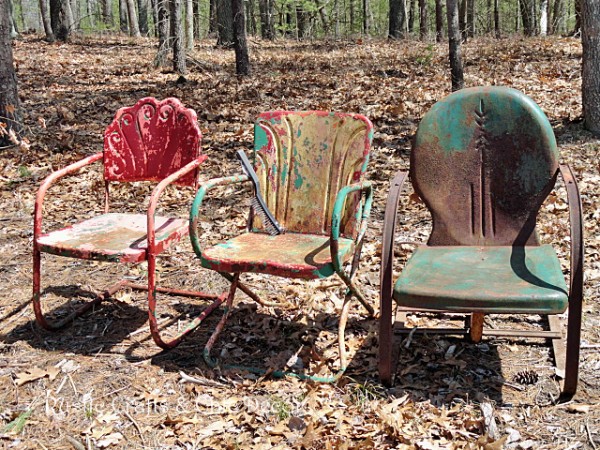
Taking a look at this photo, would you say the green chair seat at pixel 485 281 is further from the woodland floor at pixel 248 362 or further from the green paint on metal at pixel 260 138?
the green paint on metal at pixel 260 138

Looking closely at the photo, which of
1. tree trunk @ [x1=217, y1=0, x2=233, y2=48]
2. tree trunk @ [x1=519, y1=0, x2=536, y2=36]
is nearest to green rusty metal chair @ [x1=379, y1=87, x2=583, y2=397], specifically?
tree trunk @ [x1=217, y1=0, x2=233, y2=48]

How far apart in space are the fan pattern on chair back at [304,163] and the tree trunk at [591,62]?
14.0ft

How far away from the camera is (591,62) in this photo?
688 cm

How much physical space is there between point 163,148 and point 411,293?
198 cm

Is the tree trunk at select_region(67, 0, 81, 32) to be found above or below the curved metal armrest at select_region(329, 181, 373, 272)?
above

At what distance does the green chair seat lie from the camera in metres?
2.79

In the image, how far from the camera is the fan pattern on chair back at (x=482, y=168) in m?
3.54

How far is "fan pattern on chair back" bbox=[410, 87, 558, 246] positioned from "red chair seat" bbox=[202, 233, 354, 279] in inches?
22.8

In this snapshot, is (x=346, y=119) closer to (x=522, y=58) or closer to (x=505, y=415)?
(x=505, y=415)

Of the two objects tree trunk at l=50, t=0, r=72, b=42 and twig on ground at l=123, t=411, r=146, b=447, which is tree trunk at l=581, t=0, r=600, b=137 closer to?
twig on ground at l=123, t=411, r=146, b=447

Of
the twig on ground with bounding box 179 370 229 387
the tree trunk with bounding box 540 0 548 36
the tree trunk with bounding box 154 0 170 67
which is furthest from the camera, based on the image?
the tree trunk with bounding box 540 0 548 36

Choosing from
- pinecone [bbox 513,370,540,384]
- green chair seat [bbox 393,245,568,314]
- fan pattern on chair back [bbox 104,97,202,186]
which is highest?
fan pattern on chair back [bbox 104,97,202,186]

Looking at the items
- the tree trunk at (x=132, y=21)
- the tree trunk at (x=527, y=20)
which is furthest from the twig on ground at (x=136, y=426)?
the tree trunk at (x=132, y=21)

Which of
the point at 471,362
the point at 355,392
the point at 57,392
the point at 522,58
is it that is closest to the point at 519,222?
the point at 471,362
